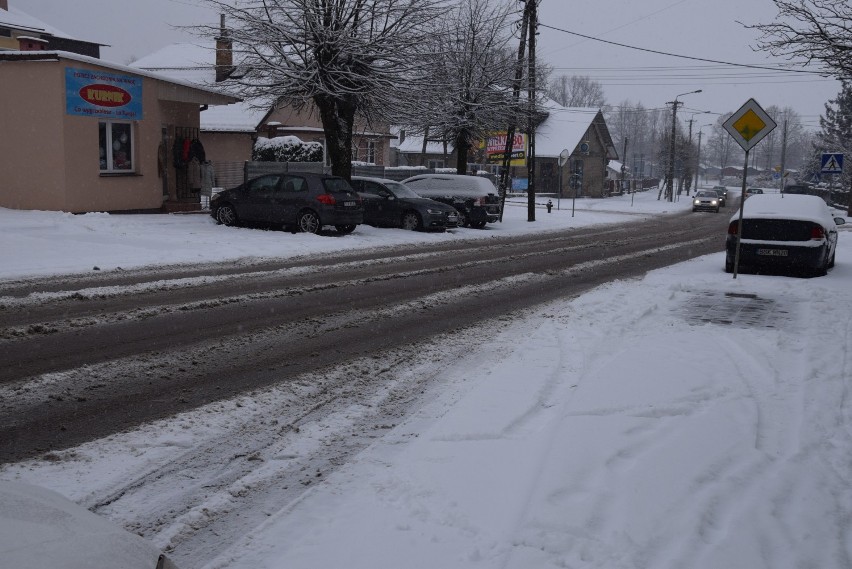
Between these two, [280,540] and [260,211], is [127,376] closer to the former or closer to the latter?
[280,540]

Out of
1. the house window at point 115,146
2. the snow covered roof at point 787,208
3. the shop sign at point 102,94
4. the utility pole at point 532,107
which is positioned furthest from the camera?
the utility pole at point 532,107

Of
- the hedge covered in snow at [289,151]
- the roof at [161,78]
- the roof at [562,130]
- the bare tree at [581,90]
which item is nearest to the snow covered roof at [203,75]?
the hedge covered in snow at [289,151]

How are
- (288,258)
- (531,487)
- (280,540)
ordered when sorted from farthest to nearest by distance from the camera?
1. (288,258)
2. (531,487)
3. (280,540)

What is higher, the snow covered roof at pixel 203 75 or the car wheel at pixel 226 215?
the snow covered roof at pixel 203 75

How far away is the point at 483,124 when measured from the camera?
31500mm

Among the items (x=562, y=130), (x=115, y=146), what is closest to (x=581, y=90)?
(x=562, y=130)

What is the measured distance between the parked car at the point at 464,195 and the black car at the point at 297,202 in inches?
246

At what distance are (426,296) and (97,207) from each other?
1333cm

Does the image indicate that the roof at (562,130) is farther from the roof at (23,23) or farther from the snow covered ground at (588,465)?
the snow covered ground at (588,465)

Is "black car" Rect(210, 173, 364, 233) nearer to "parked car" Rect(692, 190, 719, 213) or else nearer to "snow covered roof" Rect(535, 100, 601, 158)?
"parked car" Rect(692, 190, 719, 213)

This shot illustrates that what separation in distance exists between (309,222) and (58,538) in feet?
58.2

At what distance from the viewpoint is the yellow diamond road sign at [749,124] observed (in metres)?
12.6

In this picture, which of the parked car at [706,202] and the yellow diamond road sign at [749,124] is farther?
the parked car at [706,202]

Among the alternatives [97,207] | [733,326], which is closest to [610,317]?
[733,326]
